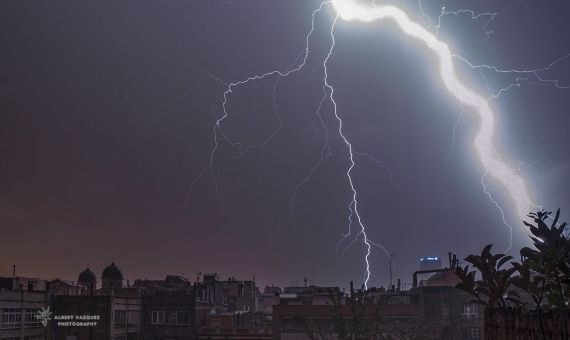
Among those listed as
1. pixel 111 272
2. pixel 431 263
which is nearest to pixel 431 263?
pixel 431 263

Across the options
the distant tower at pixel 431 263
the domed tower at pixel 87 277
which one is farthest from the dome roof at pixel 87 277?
the distant tower at pixel 431 263

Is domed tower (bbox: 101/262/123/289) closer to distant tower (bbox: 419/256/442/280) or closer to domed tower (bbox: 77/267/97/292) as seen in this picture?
domed tower (bbox: 77/267/97/292)

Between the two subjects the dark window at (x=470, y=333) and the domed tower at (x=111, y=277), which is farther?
the domed tower at (x=111, y=277)

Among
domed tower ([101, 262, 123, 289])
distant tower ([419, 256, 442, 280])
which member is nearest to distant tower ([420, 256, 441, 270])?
distant tower ([419, 256, 442, 280])

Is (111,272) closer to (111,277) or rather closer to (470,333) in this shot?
(111,277)

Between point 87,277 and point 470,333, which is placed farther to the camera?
point 87,277

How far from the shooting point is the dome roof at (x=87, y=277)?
54562 millimetres

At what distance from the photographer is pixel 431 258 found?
2143 inches

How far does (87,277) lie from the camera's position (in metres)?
54.7

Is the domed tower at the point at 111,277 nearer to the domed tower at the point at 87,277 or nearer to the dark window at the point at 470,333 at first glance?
the domed tower at the point at 87,277

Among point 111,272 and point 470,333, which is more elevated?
point 111,272

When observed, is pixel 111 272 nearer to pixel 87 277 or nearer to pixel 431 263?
pixel 87 277

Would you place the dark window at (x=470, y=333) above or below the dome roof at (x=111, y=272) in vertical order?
below

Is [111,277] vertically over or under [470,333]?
over
